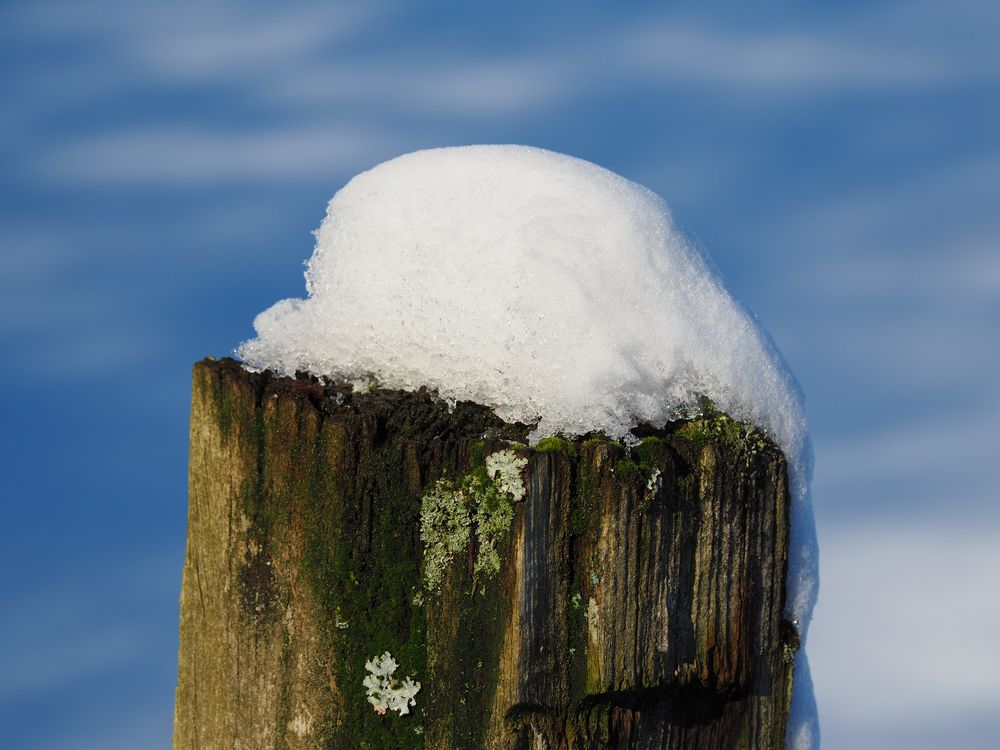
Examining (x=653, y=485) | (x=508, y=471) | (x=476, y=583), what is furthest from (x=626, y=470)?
(x=476, y=583)

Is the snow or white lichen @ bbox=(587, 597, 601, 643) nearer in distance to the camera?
white lichen @ bbox=(587, 597, 601, 643)

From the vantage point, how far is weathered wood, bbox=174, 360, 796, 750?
2334mm

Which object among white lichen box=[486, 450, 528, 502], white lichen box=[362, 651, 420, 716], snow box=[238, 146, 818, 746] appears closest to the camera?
white lichen box=[486, 450, 528, 502]

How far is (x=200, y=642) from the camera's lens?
2709 millimetres

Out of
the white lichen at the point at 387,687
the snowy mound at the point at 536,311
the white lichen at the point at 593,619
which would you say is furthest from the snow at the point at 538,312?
the white lichen at the point at 387,687

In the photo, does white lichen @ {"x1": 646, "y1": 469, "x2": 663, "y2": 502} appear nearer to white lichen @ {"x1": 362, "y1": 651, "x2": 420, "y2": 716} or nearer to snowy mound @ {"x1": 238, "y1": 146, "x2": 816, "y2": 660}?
snowy mound @ {"x1": 238, "y1": 146, "x2": 816, "y2": 660}

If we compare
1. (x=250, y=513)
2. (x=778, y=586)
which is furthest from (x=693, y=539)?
(x=250, y=513)

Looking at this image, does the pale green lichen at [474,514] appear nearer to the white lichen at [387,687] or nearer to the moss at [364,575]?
the moss at [364,575]

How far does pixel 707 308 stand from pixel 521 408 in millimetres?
678

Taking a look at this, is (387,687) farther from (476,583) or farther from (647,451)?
(647,451)

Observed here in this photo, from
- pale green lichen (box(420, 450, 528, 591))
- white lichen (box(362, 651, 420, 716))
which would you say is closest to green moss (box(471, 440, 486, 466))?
pale green lichen (box(420, 450, 528, 591))

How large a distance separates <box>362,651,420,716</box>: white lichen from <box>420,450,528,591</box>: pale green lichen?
0.22m

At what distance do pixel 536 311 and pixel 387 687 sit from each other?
999 millimetres

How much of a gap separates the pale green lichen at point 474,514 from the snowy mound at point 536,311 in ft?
0.67
